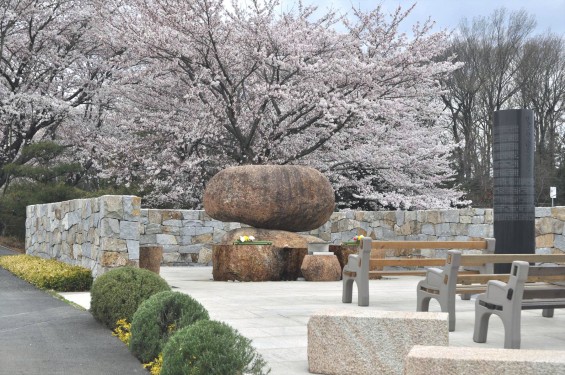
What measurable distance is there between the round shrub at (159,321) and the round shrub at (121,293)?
1.41 m

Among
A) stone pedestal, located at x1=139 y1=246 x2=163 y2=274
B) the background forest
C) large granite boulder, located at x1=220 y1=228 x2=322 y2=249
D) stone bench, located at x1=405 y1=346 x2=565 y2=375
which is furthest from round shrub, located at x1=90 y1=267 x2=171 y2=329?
the background forest

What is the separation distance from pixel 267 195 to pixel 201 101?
7.53 metres

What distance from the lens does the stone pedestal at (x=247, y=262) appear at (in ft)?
42.2

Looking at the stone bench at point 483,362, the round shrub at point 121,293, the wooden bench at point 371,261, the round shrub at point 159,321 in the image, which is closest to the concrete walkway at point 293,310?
the wooden bench at point 371,261

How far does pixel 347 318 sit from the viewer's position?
4973mm

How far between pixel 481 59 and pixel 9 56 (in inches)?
733

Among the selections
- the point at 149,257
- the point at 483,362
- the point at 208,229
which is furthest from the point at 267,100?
the point at 483,362

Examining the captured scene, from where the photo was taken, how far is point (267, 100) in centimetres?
1942

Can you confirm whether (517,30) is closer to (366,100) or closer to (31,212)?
(366,100)

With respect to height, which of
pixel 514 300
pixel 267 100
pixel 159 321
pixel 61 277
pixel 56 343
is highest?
pixel 267 100

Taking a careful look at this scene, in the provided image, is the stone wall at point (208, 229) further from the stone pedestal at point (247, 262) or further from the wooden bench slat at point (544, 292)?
the wooden bench slat at point (544, 292)

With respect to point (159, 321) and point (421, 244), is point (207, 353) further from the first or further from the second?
point (421, 244)

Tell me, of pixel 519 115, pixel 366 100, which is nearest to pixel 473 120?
pixel 366 100

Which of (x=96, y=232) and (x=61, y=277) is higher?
(x=96, y=232)
